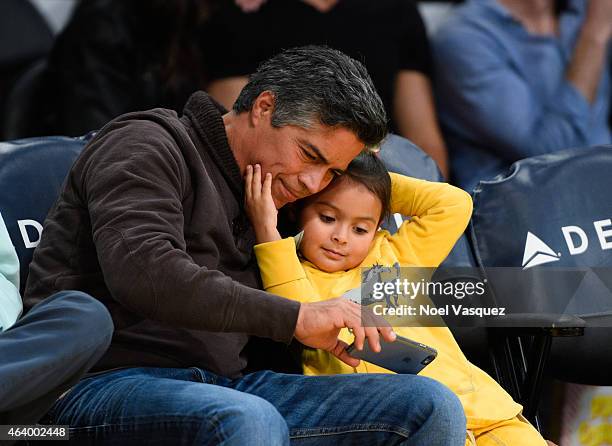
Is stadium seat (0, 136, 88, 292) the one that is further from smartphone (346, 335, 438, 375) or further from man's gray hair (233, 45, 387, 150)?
smartphone (346, 335, 438, 375)

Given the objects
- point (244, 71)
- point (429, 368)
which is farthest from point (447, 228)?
point (244, 71)

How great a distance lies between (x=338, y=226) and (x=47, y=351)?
2.61 feet

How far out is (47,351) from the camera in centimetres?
173

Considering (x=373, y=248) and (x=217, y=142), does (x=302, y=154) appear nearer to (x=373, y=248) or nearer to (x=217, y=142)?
(x=217, y=142)

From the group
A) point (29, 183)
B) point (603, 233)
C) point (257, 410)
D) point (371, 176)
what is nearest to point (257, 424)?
point (257, 410)

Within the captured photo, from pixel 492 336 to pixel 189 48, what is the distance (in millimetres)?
1475

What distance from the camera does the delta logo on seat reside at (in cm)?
269

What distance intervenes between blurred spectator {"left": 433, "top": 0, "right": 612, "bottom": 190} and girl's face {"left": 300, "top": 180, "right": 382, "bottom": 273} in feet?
4.44

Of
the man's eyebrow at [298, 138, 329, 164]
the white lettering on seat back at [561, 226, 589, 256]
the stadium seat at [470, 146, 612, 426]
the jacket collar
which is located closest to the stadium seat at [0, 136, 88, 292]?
the jacket collar

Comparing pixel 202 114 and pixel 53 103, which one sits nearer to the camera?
pixel 202 114

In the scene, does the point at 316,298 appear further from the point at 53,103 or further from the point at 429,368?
the point at 53,103

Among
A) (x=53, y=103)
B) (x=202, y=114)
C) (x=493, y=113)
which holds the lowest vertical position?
(x=493, y=113)

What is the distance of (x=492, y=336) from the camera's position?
2.47m

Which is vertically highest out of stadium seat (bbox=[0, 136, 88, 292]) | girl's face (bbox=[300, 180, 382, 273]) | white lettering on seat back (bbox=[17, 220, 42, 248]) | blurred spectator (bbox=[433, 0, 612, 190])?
stadium seat (bbox=[0, 136, 88, 292])
